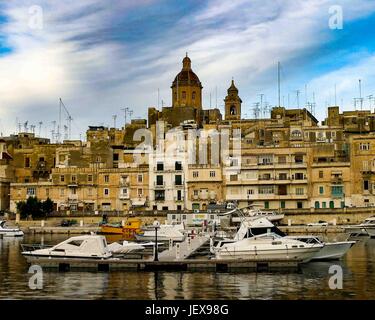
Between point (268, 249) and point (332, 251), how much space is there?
5995mm

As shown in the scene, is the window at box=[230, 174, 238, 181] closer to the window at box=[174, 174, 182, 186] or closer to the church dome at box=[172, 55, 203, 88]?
the window at box=[174, 174, 182, 186]

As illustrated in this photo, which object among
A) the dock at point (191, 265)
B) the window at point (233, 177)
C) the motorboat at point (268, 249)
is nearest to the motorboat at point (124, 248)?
the dock at point (191, 265)

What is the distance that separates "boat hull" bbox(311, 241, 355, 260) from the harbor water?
1.70m

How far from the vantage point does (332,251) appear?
43281 millimetres

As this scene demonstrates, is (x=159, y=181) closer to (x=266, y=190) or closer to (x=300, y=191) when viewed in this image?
(x=266, y=190)

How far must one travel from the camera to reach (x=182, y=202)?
84875mm

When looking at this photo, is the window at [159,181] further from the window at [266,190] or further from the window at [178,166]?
the window at [266,190]

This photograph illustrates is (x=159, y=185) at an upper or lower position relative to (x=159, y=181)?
lower

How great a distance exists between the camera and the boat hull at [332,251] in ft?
141

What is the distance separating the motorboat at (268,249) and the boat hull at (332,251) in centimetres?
267

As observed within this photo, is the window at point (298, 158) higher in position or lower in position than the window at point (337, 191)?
higher

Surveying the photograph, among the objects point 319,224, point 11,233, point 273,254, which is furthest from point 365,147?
point 273,254
